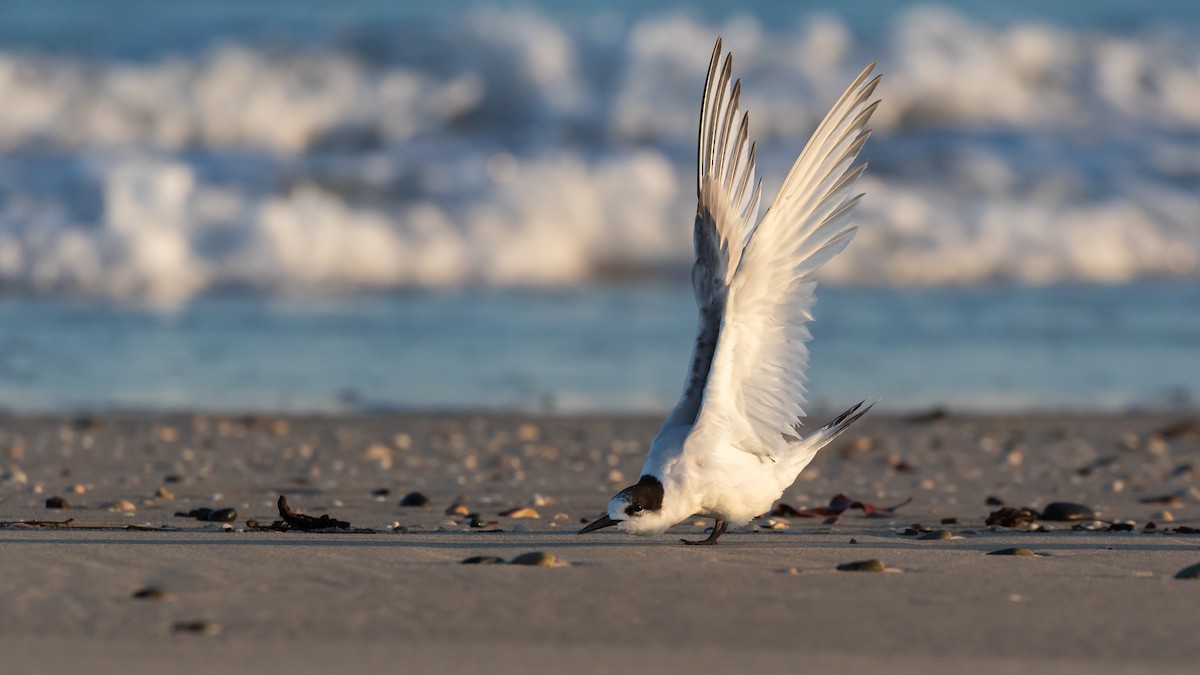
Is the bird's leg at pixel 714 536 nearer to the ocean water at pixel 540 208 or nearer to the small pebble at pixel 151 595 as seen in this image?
the small pebble at pixel 151 595

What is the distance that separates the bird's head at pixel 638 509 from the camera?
4.01 metres

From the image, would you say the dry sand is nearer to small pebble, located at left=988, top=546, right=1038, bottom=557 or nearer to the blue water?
small pebble, located at left=988, top=546, right=1038, bottom=557

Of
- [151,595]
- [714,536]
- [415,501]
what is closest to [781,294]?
[714,536]

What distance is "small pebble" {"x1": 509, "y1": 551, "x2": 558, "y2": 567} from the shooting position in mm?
3811

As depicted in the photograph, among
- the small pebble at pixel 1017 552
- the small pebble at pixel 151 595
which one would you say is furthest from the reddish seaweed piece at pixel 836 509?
the small pebble at pixel 151 595

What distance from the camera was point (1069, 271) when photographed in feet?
48.9

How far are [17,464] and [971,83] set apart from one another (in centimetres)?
1382

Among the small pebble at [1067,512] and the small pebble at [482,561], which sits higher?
the small pebble at [1067,512]

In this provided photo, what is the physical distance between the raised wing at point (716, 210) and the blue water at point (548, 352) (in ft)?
13.6

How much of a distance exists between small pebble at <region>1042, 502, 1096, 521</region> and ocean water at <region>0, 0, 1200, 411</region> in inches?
131

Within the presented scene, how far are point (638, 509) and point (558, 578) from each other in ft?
1.39

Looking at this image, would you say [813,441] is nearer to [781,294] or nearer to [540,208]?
[781,294]

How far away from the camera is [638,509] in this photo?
13.2 feet

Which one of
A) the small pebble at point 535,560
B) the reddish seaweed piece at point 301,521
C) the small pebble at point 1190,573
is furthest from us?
the reddish seaweed piece at point 301,521
